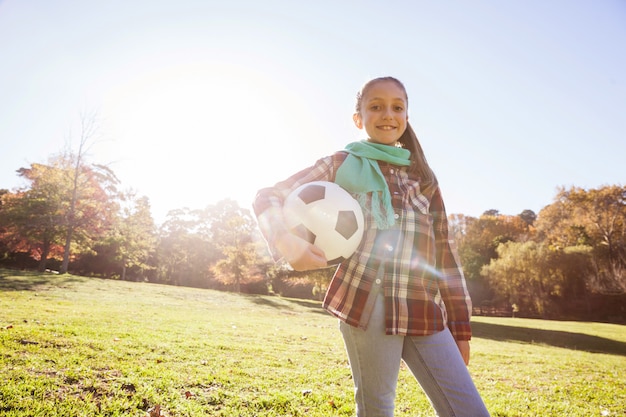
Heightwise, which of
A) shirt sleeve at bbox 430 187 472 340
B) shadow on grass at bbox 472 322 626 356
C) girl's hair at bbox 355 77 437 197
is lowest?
shadow on grass at bbox 472 322 626 356

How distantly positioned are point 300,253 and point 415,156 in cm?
119

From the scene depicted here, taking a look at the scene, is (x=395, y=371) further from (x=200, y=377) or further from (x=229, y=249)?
(x=229, y=249)

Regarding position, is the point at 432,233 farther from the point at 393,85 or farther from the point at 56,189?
the point at 56,189

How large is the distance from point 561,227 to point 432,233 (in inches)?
1831

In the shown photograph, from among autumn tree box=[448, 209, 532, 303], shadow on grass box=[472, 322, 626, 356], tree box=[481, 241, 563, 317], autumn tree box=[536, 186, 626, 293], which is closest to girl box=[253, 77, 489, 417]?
shadow on grass box=[472, 322, 626, 356]

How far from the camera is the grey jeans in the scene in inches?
65.7

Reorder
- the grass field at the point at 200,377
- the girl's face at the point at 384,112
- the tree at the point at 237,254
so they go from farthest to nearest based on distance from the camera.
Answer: the tree at the point at 237,254, the grass field at the point at 200,377, the girl's face at the point at 384,112

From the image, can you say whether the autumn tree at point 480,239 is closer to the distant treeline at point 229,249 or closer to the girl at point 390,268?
the distant treeline at point 229,249

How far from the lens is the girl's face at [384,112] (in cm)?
220

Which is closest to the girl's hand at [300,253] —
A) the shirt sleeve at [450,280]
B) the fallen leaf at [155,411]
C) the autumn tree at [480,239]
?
the shirt sleeve at [450,280]

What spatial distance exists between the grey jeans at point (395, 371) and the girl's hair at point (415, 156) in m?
0.89

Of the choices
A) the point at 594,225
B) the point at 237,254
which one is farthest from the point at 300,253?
the point at 594,225

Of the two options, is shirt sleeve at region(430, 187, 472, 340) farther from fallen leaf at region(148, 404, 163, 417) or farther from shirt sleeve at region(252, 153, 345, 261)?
fallen leaf at region(148, 404, 163, 417)

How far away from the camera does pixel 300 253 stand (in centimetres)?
165
